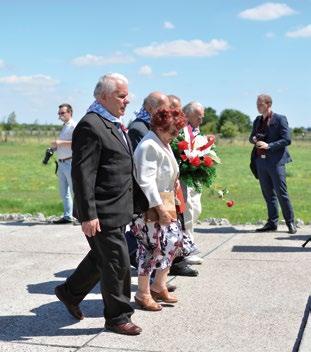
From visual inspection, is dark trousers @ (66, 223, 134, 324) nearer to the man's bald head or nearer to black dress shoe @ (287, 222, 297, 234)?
the man's bald head

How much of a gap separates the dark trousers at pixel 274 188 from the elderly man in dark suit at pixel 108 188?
17.5 feet

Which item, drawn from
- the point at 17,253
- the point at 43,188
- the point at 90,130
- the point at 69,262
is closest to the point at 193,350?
the point at 90,130

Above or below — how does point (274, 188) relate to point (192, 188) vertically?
below

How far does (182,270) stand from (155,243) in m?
1.50

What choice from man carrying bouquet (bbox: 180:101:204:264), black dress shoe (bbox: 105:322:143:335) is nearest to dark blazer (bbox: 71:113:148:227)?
black dress shoe (bbox: 105:322:143:335)

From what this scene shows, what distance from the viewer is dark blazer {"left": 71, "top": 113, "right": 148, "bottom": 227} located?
4980 millimetres

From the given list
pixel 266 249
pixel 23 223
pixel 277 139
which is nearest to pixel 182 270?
pixel 266 249

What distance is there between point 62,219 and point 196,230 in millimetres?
2359

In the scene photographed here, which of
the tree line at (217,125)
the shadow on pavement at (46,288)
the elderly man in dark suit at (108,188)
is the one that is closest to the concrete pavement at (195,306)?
the shadow on pavement at (46,288)

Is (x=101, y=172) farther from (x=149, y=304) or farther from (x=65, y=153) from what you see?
(x=65, y=153)

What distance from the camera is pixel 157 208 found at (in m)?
5.71

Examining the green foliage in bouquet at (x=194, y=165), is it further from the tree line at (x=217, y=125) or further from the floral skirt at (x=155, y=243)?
the tree line at (x=217, y=125)

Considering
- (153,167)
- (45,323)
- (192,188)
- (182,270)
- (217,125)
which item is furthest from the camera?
(217,125)

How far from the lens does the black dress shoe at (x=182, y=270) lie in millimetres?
7309
